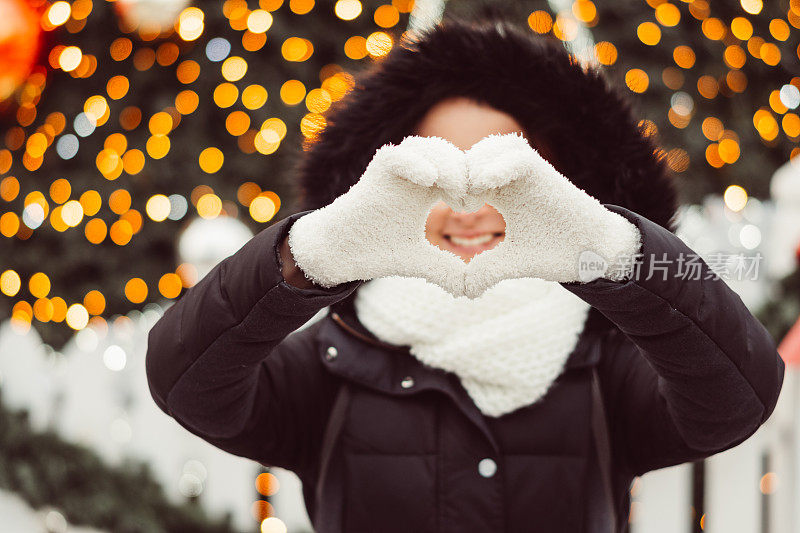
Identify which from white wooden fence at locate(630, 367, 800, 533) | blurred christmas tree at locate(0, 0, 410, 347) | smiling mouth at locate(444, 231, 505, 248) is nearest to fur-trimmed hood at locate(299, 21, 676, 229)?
smiling mouth at locate(444, 231, 505, 248)

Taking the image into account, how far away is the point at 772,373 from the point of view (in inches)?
33.3

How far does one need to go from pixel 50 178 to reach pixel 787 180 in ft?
8.11

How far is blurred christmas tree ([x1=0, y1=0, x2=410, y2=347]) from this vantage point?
250cm

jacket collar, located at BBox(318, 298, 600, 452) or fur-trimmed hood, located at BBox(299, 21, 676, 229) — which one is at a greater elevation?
fur-trimmed hood, located at BBox(299, 21, 676, 229)

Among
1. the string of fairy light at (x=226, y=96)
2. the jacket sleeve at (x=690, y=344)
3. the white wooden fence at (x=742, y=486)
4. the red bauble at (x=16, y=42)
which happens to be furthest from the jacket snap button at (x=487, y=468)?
the red bauble at (x=16, y=42)

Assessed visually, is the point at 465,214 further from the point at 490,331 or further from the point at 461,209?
the point at 461,209

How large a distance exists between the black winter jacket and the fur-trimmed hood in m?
0.23

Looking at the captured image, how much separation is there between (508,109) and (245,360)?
565 millimetres

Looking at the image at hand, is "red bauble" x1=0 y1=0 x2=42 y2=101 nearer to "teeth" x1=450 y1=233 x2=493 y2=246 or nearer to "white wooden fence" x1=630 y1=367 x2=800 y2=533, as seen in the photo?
"teeth" x1=450 y1=233 x2=493 y2=246

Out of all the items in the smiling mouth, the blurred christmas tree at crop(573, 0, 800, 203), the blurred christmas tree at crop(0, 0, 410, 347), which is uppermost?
the blurred christmas tree at crop(573, 0, 800, 203)

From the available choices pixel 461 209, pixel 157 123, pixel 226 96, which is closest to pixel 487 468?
pixel 461 209

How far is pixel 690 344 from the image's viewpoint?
0.77 metres

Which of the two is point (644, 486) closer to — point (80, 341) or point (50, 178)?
point (80, 341)

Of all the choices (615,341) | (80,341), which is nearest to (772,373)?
(615,341)
